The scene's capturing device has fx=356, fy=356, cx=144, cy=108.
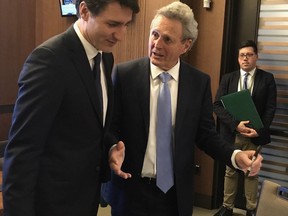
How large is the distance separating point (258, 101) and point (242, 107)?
36 centimetres

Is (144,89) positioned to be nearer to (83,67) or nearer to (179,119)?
(179,119)

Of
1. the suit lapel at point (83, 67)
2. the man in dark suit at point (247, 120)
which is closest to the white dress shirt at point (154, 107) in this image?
the suit lapel at point (83, 67)

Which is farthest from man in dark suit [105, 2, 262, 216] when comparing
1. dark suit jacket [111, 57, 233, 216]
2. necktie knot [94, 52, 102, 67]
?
necktie knot [94, 52, 102, 67]

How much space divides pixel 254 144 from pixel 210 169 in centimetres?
54

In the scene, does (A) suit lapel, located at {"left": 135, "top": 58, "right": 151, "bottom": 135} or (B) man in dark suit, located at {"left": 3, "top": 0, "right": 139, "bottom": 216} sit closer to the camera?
(B) man in dark suit, located at {"left": 3, "top": 0, "right": 139, "bottom": 216}

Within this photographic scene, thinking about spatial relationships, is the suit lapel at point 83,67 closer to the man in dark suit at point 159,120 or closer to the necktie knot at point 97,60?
the necktie knot at point 97,60

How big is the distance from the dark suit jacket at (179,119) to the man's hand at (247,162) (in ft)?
0.20

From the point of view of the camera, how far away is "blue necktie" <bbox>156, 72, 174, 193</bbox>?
1.59 m

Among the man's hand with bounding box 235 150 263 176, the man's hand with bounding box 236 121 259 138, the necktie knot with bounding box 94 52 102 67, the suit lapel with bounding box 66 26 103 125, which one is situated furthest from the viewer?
the man's hand with bounding box 236 121 259 138

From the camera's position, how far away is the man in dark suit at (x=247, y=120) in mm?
3293

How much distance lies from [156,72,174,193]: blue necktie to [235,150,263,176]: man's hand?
0.31m

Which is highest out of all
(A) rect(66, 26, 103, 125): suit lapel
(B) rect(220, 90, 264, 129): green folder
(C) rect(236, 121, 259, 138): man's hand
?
(A) rect(66, 26, 103, 125): suit lapel

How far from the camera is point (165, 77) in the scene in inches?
66.1

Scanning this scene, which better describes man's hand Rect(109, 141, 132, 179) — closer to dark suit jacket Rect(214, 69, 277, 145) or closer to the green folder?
the green folder
